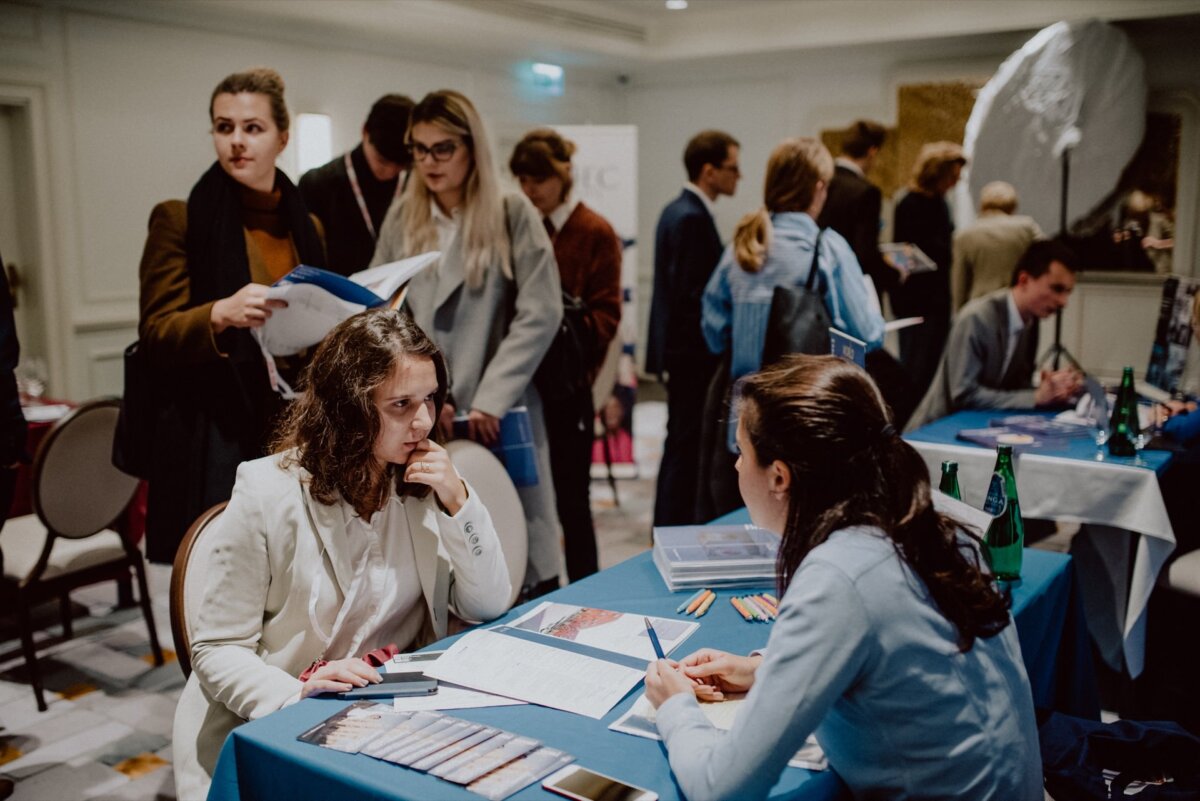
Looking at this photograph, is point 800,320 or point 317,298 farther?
point 800,320

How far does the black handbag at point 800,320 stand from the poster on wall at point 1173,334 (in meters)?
1.17

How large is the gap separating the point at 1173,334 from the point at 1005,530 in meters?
1.91

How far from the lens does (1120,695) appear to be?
9.78 ft

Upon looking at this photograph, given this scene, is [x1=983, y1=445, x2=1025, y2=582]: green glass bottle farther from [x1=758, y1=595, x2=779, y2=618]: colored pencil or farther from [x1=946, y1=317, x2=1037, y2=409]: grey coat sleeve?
[x1=946, y1=317, x2=1037, y2=409]: grey coat sleeve

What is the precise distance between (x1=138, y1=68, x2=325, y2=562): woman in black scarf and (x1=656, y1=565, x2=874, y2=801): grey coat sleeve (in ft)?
5.17

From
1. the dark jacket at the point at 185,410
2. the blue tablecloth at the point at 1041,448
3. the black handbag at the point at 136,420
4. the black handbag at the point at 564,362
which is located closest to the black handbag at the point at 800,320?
the blue tablecloth at the point at 1041,448

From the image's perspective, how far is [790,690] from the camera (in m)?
1.13

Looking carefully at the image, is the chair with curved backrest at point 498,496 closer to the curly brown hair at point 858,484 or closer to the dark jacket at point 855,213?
the curly brown hair at point 858,484

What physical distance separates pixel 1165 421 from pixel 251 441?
8.46 feet

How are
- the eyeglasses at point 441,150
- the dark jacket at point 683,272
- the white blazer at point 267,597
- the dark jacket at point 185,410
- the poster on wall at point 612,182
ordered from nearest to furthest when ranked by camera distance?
the white blazer at point 267,597
the dark jacket at point 185,410
the eyeglasses at point 441,150
the dark jacket at point 683,272
the poster on wall at point 612,182

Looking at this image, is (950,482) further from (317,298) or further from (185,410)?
(185,410)

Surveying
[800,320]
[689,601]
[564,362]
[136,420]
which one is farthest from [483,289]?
[689,601]

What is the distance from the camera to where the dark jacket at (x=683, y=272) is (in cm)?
396

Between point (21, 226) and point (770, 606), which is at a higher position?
point (21, 226)
